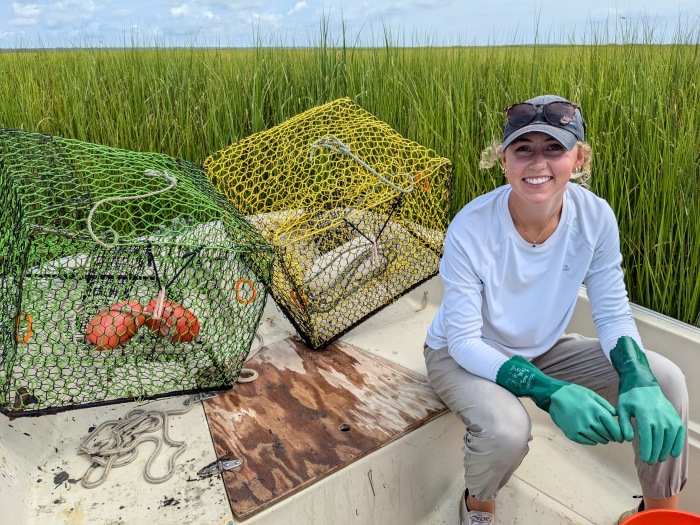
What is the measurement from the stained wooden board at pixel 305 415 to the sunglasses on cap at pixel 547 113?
2.36 feet

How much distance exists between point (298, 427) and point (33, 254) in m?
0.76

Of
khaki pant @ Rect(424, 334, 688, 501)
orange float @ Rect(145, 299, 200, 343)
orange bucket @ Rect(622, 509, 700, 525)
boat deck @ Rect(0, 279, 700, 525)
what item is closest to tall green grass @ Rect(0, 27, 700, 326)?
boat deck @ Rect(0, 279, 700, 525)

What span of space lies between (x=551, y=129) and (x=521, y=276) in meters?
0.33

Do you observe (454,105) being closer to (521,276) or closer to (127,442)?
(521,276)

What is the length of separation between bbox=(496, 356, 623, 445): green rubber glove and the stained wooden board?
0.37 metres

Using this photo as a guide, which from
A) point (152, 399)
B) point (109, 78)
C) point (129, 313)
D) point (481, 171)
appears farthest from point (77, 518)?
point (109, 78)

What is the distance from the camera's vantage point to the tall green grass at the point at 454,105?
1919 millimetres

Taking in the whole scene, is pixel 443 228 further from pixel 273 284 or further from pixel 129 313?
pixel 129 313

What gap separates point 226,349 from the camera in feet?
4.97

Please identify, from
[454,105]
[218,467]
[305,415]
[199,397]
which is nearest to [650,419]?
[305,415]

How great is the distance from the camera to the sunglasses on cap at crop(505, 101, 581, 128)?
A: 1120 mm

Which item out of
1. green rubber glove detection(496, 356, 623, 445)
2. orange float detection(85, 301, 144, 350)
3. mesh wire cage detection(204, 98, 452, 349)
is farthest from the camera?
mesh wire cage detection(204, 98, 452, 349)

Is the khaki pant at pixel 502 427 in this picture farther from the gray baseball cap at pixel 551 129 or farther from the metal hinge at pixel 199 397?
the metal hinge at pixel 199 397

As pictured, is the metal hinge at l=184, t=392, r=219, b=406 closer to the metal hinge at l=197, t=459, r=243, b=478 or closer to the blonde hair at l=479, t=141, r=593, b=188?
the metal hinge at l=197, t=459, r=243, b=478
